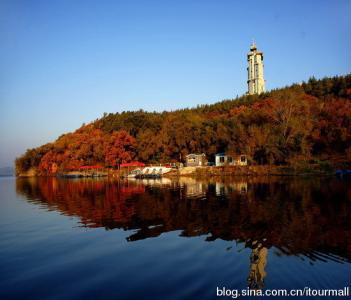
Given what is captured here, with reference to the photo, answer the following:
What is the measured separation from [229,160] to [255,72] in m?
75.8

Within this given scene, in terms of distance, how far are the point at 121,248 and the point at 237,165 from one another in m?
56.5

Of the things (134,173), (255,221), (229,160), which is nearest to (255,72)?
(229,160)

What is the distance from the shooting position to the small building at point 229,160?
A: 7031 cm

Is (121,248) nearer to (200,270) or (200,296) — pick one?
(200,270)

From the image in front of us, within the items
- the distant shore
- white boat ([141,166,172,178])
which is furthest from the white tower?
the distant shore

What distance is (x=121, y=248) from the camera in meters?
14.7

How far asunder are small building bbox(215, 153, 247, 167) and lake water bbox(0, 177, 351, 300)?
46.3 metres

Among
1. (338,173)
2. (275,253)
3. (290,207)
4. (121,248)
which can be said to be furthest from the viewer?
(338,173)

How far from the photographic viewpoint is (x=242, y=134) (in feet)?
224

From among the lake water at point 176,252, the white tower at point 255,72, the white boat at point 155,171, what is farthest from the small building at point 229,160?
the white tower at point 255,72

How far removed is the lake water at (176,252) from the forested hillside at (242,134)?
42.0 m

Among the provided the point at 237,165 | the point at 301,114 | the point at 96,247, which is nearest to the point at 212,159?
the point at 237,165

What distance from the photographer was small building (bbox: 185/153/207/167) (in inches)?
3100

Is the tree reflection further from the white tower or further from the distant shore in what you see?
the white tower
